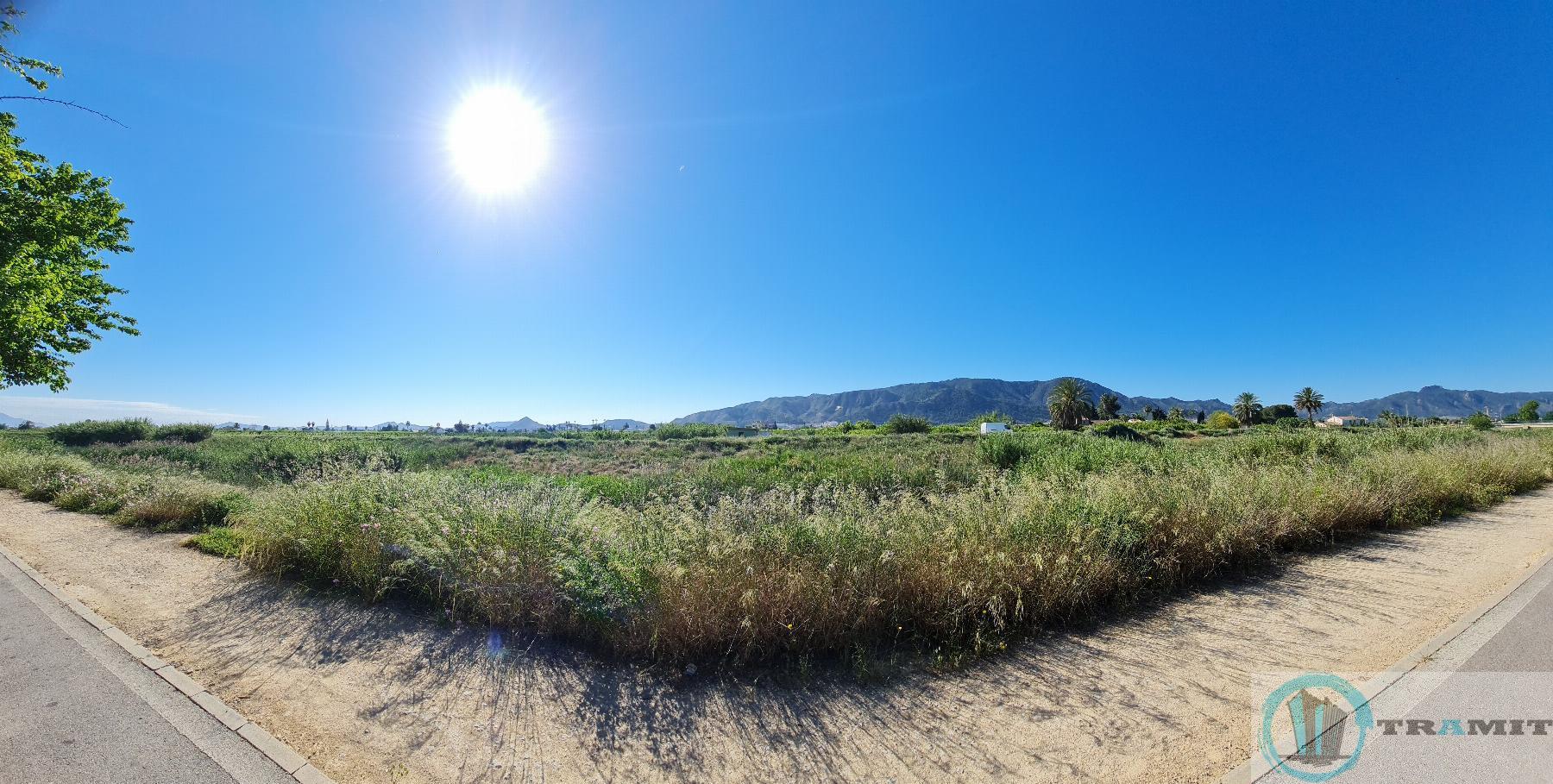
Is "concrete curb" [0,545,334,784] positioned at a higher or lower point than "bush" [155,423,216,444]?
lower

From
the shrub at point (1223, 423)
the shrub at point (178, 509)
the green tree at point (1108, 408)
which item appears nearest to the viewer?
the shrub at point (178, 509)

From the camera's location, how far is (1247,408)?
256 ft

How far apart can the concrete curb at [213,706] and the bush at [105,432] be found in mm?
48386

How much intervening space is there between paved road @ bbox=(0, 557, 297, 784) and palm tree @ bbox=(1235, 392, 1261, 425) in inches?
4130

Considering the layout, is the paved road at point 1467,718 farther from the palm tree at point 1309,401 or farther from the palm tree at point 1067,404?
the palm tree at point 1309,401

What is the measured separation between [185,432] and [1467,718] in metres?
63.8

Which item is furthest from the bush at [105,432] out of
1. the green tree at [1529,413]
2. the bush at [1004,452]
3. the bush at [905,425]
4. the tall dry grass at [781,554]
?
the green tree at [1529,413]

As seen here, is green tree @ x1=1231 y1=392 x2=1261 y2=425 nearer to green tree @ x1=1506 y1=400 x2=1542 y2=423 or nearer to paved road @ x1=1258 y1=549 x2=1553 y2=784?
green tree @ x1=1506 y1=400 x2=1542 y2=423

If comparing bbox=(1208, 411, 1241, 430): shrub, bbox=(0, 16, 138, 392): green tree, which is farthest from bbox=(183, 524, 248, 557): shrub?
bbox=(1208, 411, 1241, 430): shrub

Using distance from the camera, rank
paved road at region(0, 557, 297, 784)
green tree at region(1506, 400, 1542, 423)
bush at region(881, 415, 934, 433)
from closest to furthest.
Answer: paved road at region(0, 557, 297, 784) < bush at region(881, 415, 934, 433) < green tree at region(1506, 400, 1542, 423)

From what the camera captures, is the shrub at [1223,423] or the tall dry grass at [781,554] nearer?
the tall dry grass at [781,554]

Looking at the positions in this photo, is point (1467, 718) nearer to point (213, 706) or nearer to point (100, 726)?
point (213, 706)

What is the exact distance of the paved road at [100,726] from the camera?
2.87 metres

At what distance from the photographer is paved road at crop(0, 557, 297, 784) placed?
2871 millimetres
